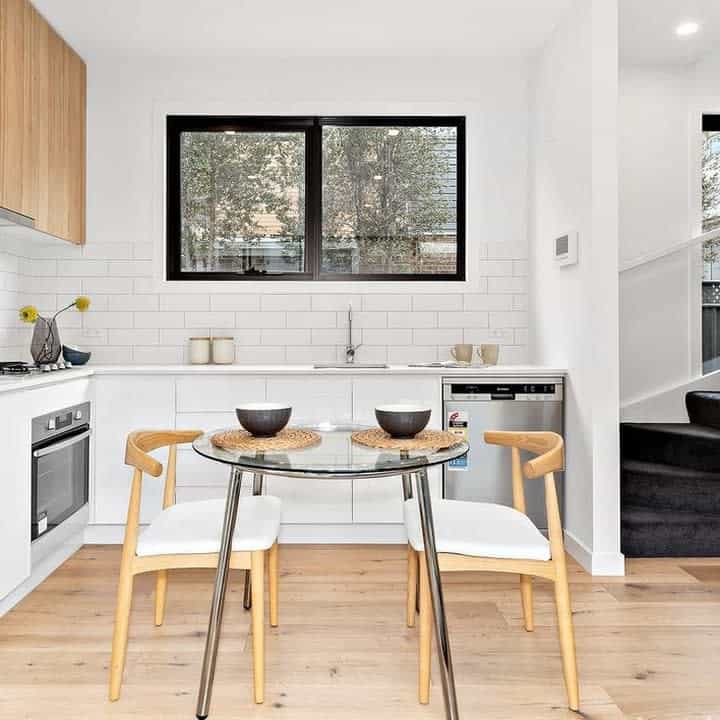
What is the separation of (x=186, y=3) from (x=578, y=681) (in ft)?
11.3

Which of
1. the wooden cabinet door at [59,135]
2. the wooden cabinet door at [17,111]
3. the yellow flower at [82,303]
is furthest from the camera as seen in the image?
the yellow flower at [82,303]

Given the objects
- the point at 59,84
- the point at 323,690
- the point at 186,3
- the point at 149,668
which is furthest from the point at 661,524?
the point at 59,84

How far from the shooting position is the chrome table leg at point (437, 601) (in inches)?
72.0

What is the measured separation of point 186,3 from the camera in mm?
3443

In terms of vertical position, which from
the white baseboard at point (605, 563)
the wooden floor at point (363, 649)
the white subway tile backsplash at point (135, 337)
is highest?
the white subway tile backsplash at point (135, 337)

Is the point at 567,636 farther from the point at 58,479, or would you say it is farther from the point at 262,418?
the point at 58,479

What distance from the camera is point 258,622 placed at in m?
2.01

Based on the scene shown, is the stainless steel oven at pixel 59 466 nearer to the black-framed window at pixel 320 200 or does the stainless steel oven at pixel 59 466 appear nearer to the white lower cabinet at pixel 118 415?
the white lower cabinet at pixel 118 415

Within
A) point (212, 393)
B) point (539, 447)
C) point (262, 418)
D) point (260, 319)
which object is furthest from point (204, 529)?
point (260, 319)

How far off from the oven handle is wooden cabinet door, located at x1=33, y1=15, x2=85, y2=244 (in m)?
1.08

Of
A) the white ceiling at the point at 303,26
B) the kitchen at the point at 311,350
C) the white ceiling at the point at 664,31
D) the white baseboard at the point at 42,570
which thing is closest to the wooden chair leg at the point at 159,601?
the kitchen at the point at 311,350

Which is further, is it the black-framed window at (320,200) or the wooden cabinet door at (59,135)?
the black-framed window at (320,200)

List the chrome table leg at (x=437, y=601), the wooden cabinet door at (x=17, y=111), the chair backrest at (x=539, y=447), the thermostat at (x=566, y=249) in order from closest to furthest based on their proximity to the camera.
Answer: the chrome table leg at (x=437, y=601)
the chair backrest at (x=539, y=447)
the wooden cabinet door at (x=17, y=111)
the thermostat at (x=566, y=249)

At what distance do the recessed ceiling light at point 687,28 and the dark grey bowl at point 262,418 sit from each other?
337 centimetres
